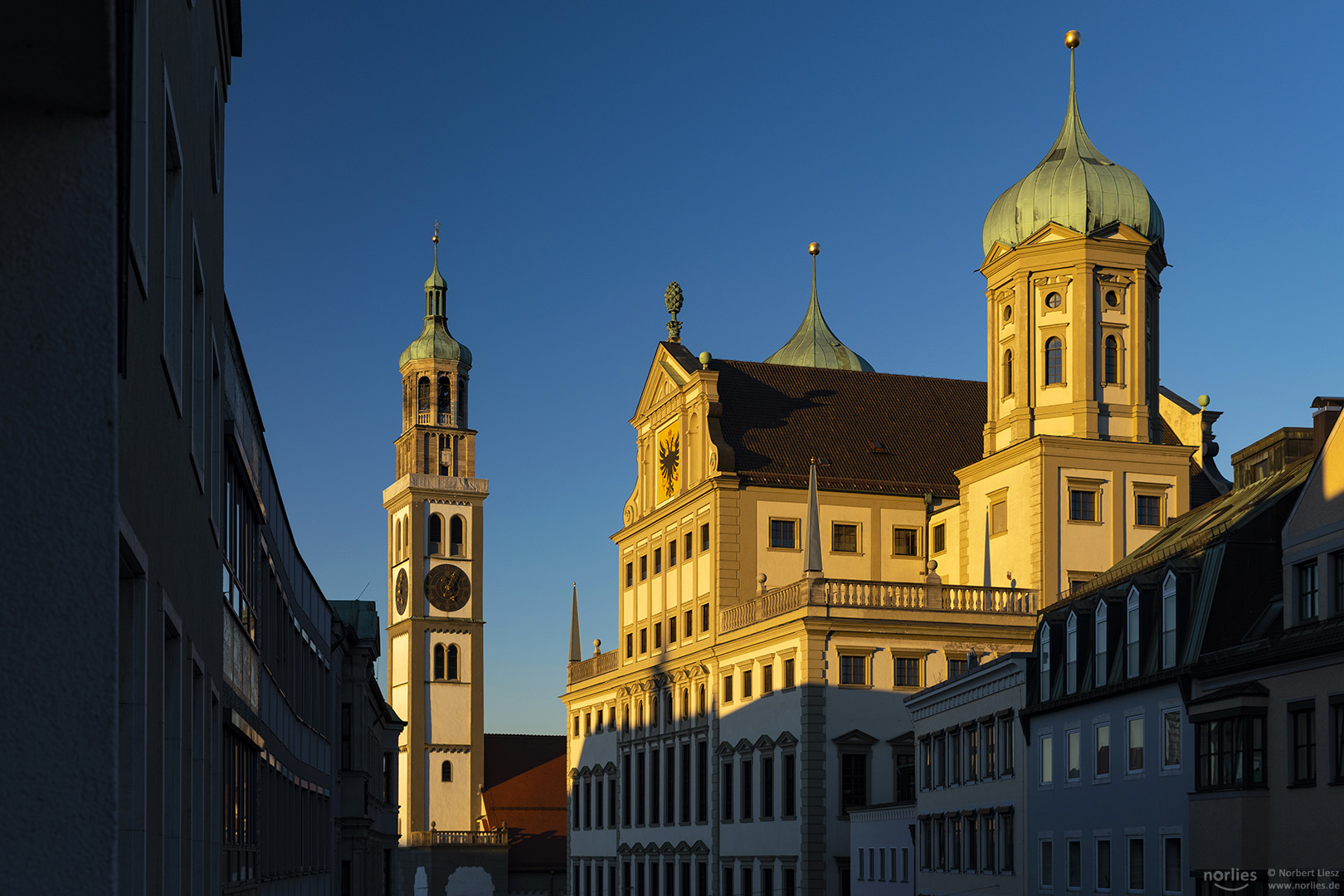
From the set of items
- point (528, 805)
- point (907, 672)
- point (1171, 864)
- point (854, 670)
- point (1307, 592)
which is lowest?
point (528, 805)

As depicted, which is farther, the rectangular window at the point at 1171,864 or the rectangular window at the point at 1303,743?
the rectangular window at the point at 1171,864

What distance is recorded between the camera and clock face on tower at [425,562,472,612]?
136 metres

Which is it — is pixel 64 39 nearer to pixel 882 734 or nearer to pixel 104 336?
pixel 104 336

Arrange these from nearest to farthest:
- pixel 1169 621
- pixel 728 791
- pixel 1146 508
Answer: pixel 1169 621
pixel 1146 508
pixel 728 791

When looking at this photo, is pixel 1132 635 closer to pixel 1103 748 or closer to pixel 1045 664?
pixel 1103 748

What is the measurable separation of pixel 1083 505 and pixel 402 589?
76.3 meters

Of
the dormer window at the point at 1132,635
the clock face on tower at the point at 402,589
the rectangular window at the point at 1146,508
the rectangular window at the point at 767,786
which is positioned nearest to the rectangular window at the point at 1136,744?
the dormer window at the point at 1132,635

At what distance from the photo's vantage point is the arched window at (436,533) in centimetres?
13812

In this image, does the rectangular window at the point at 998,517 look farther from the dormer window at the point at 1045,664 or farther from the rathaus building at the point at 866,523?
the dormer window at the point at 1045,664

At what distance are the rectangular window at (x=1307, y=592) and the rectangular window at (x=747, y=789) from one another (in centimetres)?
4081

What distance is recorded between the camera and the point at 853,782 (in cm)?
6775

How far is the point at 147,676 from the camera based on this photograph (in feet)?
35.1

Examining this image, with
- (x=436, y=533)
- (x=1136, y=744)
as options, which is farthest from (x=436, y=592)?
(x=1136, y=744)

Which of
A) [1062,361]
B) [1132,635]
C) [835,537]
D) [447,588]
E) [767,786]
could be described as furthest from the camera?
[447,588]
